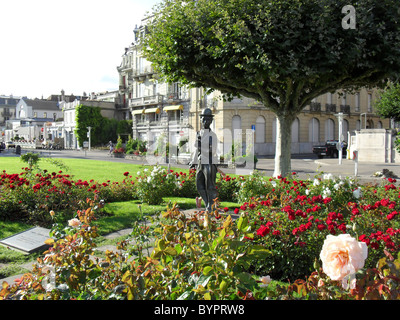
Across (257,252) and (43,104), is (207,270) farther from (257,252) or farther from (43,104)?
(43,104)

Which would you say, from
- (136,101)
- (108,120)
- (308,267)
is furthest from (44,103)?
(308,267)

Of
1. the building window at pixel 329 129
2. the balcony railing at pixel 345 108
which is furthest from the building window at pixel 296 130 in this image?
the balcony railing at pixel 345 108

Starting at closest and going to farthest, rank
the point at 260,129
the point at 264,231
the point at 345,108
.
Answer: the point at 264,231
the point at 260,129
the point at 345,108

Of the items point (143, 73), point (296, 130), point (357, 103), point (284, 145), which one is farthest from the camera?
point (143, 73)

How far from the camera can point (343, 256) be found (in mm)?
1844

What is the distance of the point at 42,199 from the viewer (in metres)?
7.80

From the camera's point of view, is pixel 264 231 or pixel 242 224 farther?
pixel 264 231

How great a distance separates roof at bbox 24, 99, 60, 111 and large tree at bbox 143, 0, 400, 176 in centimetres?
8655

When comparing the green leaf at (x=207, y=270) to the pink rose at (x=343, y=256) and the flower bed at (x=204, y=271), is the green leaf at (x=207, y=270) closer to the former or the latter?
the flower bed at (x=204, y=271)

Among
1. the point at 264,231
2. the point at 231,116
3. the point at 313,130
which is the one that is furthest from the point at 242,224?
the point at 313,130

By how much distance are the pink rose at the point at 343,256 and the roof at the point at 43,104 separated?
9640 cm

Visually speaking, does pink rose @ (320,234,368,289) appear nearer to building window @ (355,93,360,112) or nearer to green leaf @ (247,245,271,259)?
green leaf @ (247,245,271,259)

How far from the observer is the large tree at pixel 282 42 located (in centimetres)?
938

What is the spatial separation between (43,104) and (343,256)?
9791 centimetres
